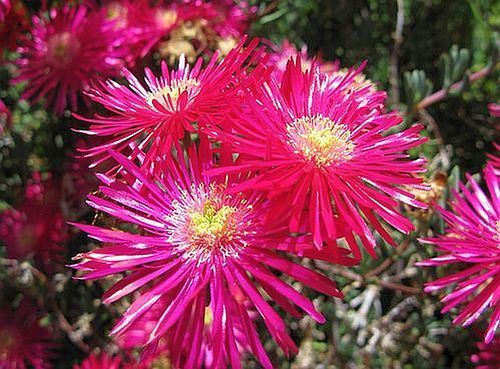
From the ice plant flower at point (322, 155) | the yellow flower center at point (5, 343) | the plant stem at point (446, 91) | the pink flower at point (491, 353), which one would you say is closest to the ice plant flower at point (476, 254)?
Answer: the ice plant flower at point (322, 155)

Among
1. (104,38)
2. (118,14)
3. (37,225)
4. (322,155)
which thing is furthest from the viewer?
(37,225)

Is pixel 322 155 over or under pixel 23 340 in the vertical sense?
over

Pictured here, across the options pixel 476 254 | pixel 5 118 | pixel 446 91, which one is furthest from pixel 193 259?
pixel 5 118

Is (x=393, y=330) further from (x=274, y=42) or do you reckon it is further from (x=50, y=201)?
(x=50, y=201)

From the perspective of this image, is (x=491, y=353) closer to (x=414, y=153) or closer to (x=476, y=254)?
(x=476, y=254)

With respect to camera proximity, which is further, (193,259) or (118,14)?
(118,14)

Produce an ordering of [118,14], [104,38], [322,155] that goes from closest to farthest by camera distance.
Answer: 1. [322,155]
2. [104,38]
3. [118,14]

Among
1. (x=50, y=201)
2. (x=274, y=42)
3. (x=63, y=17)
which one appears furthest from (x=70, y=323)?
(x=274, y=42)
